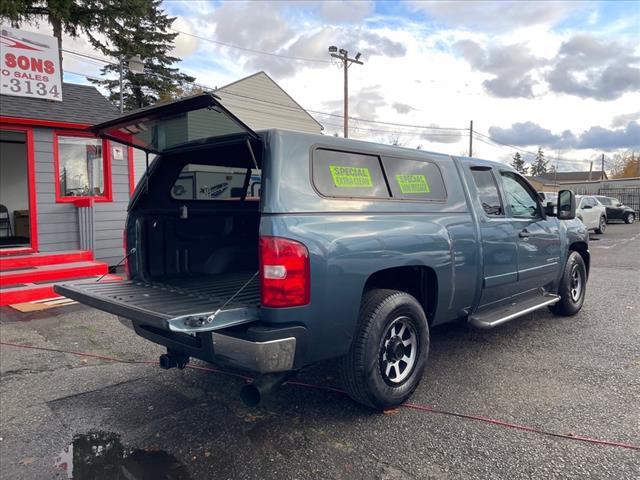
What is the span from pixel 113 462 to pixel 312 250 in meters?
1.79

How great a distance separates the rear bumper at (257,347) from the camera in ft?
8.84

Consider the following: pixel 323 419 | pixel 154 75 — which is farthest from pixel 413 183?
pixel 154 75

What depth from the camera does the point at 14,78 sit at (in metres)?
8.66

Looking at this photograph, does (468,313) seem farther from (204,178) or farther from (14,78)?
(14,78)

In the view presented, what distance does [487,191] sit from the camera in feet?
15.4

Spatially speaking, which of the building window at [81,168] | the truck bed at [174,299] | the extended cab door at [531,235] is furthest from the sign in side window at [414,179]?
the building window at [81,168]

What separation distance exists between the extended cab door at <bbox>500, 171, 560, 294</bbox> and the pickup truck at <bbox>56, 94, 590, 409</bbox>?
0.03m

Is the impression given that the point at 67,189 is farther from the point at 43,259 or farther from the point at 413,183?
the point at 413,183

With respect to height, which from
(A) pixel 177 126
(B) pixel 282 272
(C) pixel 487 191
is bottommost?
(B) pixel 282 272

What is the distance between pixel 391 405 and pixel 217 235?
2304mm

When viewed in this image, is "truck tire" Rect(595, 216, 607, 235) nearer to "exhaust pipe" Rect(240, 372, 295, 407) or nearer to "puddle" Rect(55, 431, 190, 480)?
"exhaust pipe" Rect(240, 372, 295, 407)

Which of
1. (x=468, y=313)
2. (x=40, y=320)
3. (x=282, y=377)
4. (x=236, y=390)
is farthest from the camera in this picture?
(x=40, y=320)

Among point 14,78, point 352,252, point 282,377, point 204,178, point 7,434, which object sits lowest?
point 7,434

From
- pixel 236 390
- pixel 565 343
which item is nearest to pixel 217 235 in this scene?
pixel 236 390
